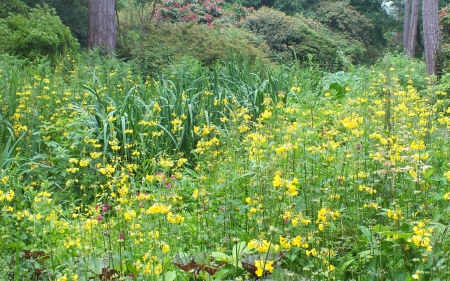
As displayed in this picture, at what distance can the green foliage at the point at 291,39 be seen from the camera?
48.6 feet

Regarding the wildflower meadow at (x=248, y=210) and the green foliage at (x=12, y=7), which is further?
the green foliage at (x=12, y=7)

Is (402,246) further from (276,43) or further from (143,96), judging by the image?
(276,43)

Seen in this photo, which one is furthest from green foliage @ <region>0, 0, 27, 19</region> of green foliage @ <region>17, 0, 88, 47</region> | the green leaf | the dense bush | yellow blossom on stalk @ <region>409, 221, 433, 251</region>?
yellow blossom on stalk @ <region>409, 221, 433, 251</region>

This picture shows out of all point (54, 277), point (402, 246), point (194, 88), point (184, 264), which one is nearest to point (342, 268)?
point (402, 246)

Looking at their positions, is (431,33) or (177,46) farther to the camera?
(177,46)

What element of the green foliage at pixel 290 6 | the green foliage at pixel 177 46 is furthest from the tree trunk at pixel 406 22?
the green foliage at pixel 177 46

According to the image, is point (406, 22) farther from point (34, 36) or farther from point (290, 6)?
point (34, 36)

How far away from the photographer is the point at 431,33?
11188mm

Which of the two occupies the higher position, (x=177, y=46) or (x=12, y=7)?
(x=12, y=7)

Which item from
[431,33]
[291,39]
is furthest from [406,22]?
[431,33]

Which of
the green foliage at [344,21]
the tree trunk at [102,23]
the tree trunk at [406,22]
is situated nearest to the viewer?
the tree trunk at [102,23]

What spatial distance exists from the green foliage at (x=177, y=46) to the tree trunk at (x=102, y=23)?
1.70ft

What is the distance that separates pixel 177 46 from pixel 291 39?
539 centimetres

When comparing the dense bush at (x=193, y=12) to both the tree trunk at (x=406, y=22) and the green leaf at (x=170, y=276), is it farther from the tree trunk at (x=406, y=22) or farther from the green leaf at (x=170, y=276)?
the green leaf at (x=170, y=276)
